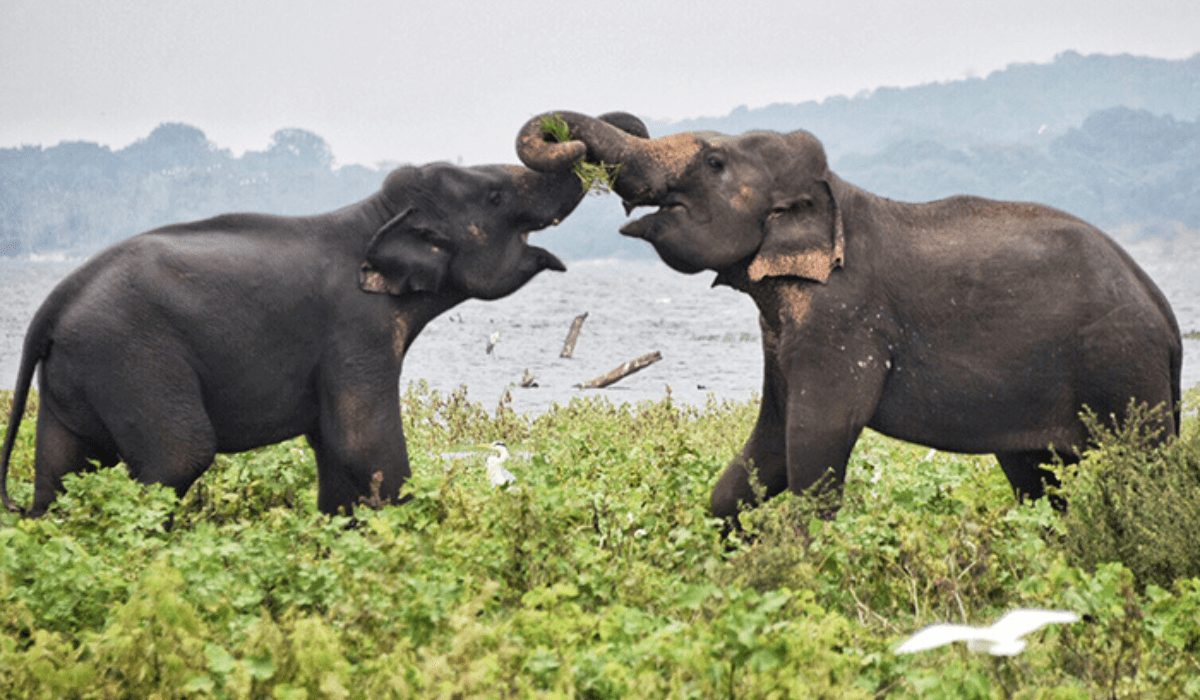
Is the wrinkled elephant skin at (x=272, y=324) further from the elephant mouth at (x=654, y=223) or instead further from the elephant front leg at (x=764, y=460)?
the elephant front leg at (x=764, y=460)

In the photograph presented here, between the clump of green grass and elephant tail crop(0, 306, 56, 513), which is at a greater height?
the clump of green grass

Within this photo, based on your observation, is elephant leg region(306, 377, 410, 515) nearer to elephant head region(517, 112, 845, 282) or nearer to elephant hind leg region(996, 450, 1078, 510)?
elephant head region(517, 112, 845, 282)

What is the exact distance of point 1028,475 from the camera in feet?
18.5

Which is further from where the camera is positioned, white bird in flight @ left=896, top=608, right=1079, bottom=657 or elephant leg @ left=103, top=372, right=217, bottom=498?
elephant leg @ left=103, top=372, right=217, bottom=498

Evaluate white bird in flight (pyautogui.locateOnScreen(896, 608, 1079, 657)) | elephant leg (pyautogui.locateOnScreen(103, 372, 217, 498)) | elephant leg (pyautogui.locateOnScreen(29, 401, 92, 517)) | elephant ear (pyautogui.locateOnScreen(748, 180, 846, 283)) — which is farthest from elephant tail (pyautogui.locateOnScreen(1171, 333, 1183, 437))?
elephant leg (pyautogui.locateOnScreen(29, 401, 92, 517))

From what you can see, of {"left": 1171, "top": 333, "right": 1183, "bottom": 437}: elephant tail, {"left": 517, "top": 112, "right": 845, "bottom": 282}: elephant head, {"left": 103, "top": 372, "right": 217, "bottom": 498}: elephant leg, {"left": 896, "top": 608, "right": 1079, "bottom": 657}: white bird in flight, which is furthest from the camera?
{"left": 1171, "top": 333, "right": 1183, "bottom": 437}: elephant tail

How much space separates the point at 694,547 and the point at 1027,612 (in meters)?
1.86

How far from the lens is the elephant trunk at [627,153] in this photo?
512 centimetres

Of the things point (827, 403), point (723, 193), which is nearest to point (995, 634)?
point (827, 403)

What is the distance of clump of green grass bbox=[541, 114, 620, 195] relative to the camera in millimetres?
5156

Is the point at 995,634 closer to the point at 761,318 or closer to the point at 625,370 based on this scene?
the point at 761,318

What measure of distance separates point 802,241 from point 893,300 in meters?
0.44

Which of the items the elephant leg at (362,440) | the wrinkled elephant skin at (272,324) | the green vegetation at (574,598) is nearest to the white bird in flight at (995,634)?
the green vegetation at (574,598)

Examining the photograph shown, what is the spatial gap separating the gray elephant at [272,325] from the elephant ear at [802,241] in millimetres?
1005
